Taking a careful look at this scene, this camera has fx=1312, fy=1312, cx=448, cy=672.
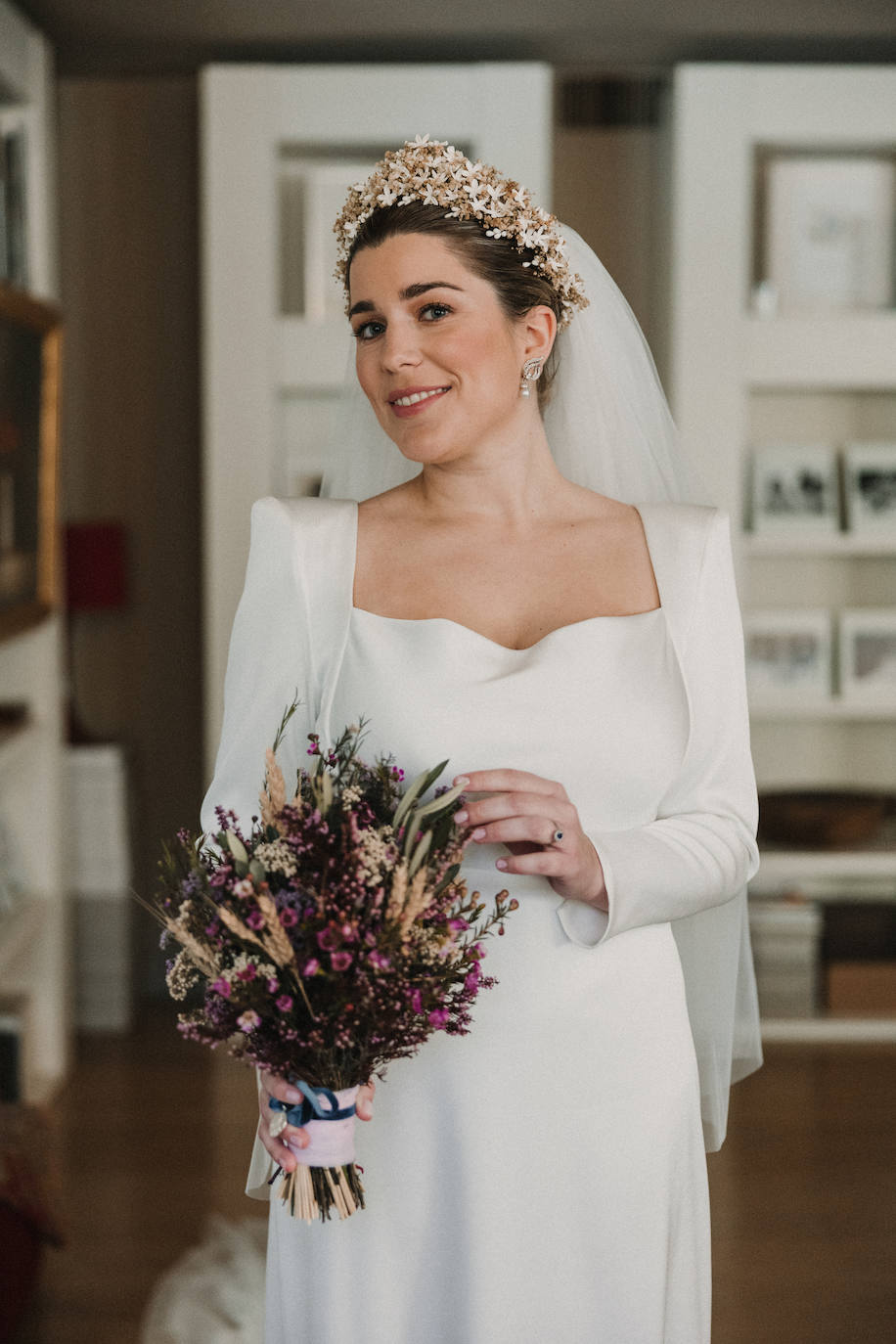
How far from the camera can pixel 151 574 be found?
4.68m

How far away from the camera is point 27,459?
3.51 m

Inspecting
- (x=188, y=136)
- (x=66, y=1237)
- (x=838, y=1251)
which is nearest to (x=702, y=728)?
(x=838, y=1251)

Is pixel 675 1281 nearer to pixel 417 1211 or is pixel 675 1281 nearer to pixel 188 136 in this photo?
pixel 417 1211

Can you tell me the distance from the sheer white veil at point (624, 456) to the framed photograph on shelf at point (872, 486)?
2.44m

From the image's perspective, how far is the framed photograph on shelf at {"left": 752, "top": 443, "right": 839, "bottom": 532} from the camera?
4.24 metres

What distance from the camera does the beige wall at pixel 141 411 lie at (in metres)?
4.52

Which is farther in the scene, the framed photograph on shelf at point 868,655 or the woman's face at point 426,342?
the framed photograph on shelf at point 868,655

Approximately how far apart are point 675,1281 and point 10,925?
8.28 feet

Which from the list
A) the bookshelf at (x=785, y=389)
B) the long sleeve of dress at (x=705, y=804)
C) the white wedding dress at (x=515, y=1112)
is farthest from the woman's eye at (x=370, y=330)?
→ the bookshelf at (x=785, y=389)

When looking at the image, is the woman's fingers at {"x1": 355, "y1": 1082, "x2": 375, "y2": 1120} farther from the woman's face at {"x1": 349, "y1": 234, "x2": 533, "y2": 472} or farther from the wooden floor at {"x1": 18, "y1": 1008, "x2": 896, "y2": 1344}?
the wooden floor at {"x1": 18, "y1": 1008, "x2": 896, "y2": 1344}

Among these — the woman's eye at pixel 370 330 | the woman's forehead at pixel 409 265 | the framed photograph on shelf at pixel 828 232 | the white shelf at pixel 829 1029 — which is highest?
the framed photograph on shelf at pixel 828 232

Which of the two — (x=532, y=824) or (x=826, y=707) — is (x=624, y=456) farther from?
(x=826, y=707)

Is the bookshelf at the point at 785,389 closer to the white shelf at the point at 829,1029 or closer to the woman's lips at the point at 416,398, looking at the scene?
the white shelf at the point at 829,1029

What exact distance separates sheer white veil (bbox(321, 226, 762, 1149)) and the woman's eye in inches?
14.3
